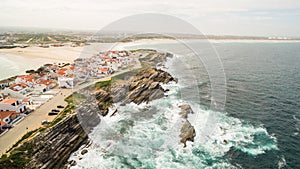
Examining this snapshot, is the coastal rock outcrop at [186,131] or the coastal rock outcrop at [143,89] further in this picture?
the coastal rock outcrop at [143,89]

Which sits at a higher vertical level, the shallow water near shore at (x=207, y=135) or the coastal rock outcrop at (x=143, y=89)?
the coastal rock outcrop at (x=143, y=89)

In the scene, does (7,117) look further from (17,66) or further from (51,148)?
(17,66)

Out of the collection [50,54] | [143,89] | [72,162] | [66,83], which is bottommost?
[72,162]

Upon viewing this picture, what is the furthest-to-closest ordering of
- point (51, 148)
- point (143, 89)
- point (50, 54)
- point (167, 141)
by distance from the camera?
point (50, 54), point (143, 89), point (167, 141), point (51, 148)

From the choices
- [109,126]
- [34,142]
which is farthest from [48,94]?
[34,142]

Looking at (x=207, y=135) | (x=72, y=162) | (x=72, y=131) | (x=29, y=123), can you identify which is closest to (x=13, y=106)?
(x=29, y=123)

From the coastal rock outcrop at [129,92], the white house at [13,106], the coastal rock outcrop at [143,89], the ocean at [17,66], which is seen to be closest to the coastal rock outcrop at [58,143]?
the coastal rock outcrop at [129,92]

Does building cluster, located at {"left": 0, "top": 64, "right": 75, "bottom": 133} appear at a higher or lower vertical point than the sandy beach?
higher

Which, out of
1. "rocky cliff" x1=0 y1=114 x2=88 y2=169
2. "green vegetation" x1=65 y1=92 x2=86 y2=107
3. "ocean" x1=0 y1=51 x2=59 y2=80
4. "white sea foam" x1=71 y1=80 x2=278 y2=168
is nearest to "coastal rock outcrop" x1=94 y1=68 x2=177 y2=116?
"green vegetation" x1=65 y1=92 x2=86 y2=107

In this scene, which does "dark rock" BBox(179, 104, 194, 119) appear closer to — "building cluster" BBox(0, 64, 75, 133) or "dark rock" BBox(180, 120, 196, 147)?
"dark rock" BBox(180, 120, 196, 147)

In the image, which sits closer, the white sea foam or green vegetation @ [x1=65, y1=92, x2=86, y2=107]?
the white sea foam

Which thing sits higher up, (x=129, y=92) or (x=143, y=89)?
(x=143, y=89)

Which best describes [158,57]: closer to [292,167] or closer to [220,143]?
[220,143]

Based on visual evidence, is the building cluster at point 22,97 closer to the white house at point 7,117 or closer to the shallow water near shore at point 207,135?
the white house at point 7,117
